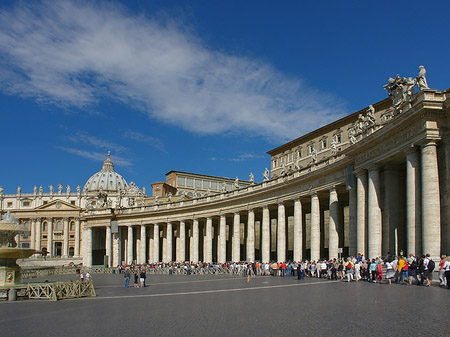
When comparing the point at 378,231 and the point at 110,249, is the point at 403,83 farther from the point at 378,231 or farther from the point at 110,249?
the point at 110,249

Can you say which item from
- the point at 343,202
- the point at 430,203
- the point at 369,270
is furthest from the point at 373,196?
the point at 343,202

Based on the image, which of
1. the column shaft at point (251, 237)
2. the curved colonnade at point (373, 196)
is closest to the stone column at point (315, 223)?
the curved colonnade at point (373, 196)

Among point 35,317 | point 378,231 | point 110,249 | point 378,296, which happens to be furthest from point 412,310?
point 110,249

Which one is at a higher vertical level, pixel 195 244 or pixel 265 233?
pixel 265 233

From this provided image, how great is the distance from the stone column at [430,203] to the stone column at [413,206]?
1.26 metres

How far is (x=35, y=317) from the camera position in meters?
19.1

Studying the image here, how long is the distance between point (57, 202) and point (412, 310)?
141 metres

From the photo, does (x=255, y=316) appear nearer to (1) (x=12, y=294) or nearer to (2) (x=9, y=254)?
(1) (x=12, y=294)

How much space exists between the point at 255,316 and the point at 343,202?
37958 mm

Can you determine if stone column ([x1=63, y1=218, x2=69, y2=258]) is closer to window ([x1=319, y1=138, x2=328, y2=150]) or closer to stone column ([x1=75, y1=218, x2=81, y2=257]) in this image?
stone column ([x1=75, y1=218, x2=81, y2=257])

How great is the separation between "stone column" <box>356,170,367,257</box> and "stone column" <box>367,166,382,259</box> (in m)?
1.41

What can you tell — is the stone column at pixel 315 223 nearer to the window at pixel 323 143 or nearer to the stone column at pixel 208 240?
the stone column at pixel 208 240

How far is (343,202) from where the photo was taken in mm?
52531

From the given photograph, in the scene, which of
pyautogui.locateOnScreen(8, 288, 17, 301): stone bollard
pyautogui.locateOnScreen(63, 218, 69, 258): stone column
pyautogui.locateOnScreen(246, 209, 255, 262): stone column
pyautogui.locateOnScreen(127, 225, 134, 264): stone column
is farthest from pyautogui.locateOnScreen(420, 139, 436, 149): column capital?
pyautogui.locateOnScreen(63, 218, 69, 258): stone column
